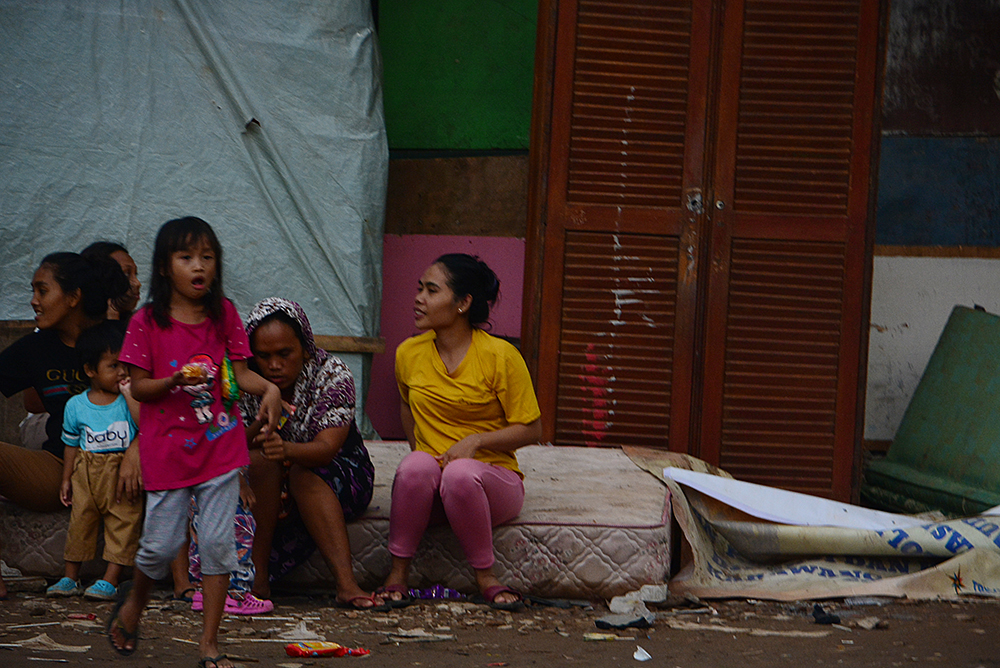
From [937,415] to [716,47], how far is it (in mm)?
1917

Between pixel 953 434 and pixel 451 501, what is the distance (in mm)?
2564

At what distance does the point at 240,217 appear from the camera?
4594mm

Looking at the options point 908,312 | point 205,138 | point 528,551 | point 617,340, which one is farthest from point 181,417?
point 908,312

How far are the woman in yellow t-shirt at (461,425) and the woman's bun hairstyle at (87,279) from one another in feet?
3.28

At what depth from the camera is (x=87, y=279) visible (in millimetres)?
3273

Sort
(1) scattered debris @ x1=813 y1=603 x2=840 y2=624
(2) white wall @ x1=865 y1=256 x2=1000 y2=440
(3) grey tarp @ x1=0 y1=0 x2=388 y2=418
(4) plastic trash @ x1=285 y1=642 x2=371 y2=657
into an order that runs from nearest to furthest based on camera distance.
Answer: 1. (4) plastic trash @ x1=285 y1=642 x2=371 y2=657
2. (1) scattered debris @ x1=813 y1=603 x2=840 y2=624
3. (3) grey tarp @ x1=0 y1=0 x2=388 y2=418
4. (2) white wall @ x1=865 y1=256 x2=1000 y2=440

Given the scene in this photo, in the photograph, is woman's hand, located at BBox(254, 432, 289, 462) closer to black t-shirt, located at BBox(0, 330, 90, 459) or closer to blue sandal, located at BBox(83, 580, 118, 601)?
blue sandal, located at BBox(83, 580, 118, 601)

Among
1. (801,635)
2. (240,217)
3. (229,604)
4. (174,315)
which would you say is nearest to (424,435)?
(229,604)

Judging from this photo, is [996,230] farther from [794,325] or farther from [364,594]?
[364,594]

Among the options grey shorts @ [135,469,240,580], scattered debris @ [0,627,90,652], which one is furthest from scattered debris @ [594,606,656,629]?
scattered debris @ [0,627,90,652]

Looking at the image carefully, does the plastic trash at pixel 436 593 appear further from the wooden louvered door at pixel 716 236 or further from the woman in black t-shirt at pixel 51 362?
the wooden louvered door at pixel 716 236

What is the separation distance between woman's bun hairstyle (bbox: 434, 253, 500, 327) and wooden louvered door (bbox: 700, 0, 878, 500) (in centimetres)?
146

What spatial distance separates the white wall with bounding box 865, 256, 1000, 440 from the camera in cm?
505

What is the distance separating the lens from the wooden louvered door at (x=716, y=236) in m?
4.32
